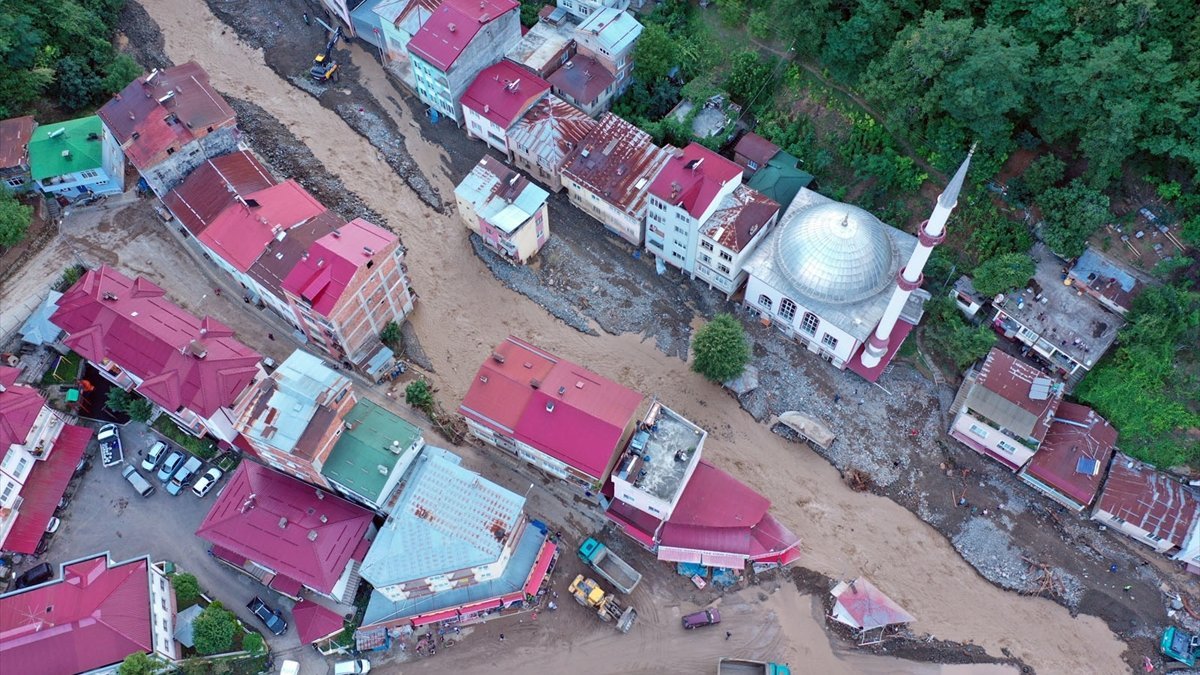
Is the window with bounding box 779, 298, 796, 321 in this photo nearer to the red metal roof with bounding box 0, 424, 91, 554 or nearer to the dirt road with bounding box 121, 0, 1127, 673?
the dirt road with bounding box 121, 0, 1127, 673

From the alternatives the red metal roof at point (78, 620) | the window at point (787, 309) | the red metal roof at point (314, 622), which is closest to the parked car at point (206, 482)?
the red metal roof at point (78, 620)

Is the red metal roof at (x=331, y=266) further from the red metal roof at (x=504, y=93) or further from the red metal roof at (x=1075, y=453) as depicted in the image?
the red metal roof at (x=1075, y=453)

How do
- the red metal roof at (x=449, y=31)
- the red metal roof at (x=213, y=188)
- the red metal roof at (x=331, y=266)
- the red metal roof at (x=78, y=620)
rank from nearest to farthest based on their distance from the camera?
1. the red metal roof at (x=78, y=620)
2. the red metal roof at (x=331, y=266)
3. the red metal roof at (x=213, y=188)
4. the red metal roof at (x=449, y=31)

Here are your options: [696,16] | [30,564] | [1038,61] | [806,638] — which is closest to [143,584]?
[30,564]

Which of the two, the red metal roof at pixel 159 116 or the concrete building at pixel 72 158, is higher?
the red metal roof at pixel 159 116

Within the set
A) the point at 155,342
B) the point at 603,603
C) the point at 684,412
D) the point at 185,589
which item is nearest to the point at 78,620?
the point at 185,589

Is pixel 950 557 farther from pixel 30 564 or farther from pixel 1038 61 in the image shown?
pixel 30 564

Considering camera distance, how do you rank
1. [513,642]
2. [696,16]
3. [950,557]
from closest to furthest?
[513,642]
[950,557]
[696,16]
